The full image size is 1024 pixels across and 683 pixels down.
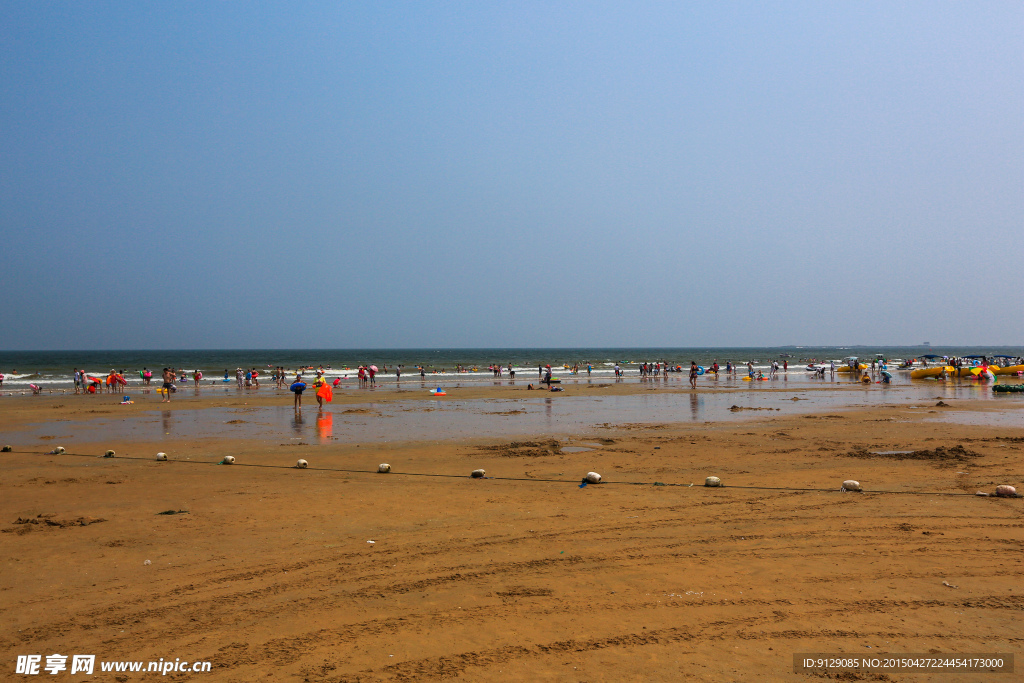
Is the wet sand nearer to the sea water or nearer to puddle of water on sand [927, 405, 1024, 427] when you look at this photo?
puddle of water on sand [927, 405, 1024, 427]

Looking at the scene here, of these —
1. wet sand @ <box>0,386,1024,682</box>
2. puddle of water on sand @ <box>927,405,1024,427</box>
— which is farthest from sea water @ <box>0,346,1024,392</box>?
wet sand @ <box>0,386,1024,682</box>

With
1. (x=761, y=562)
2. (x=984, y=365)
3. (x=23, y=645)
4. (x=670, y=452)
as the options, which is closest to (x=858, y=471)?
(x=670, y=452)

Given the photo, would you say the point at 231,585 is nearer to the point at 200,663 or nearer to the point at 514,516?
the point at 200,663

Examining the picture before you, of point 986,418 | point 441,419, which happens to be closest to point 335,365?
point 441,419

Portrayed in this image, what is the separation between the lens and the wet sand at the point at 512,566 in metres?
4.33

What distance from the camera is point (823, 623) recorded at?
15.4 ft

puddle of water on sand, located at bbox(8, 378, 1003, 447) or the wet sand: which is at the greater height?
the wet sand

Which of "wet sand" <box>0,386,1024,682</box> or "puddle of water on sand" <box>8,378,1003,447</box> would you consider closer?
"wet sand" <box>0,386,1024,682</box>

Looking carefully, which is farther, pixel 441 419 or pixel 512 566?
pixel 441 419

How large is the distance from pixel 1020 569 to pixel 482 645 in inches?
208

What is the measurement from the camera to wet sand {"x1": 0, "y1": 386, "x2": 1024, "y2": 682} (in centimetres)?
433

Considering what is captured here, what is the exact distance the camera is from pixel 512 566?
5.99 m

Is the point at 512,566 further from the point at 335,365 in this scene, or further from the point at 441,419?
the point at 335,365

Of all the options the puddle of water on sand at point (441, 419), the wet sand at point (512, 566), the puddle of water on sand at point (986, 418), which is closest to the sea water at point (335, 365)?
the puddle of water on sand at point (441, 419)
